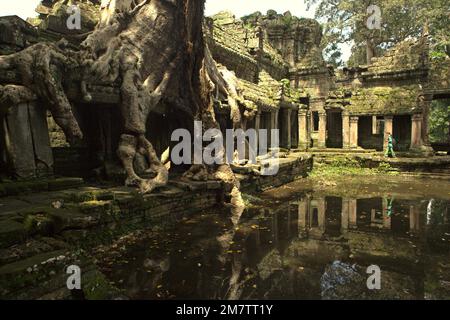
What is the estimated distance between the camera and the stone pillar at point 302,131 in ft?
68.6

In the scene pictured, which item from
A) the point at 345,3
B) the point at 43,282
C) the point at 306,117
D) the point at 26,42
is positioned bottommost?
the point at 43,282

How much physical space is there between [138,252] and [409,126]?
2170 cm

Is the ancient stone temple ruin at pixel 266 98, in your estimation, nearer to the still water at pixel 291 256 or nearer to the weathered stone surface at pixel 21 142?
the weathered stone surface at pixel 21 142

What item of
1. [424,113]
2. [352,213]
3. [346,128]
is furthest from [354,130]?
[352,213]

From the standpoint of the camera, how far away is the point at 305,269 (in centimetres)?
514

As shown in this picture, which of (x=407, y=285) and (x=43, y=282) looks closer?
(x=43, y=282)

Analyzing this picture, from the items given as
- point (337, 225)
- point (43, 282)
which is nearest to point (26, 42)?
point (43, 282)

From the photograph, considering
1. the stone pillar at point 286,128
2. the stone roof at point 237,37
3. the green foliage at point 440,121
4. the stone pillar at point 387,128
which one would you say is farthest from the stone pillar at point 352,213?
the green foliage at point 440,121

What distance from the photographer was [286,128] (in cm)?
2019

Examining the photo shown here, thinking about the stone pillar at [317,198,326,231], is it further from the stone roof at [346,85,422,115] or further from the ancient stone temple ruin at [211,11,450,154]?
the stone roof at [346,85,422,115]

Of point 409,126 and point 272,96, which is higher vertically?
point 272,96

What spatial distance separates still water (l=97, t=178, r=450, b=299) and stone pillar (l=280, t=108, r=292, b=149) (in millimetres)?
10969

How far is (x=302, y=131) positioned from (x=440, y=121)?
15.9m

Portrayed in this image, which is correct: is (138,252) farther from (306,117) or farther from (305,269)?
(306,117)
